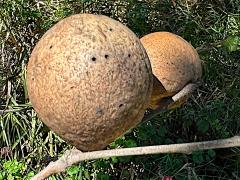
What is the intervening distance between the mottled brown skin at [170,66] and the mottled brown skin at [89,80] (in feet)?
0.72

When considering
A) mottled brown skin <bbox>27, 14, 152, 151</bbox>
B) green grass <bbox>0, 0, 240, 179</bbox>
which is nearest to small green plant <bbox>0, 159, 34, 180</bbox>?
green grass <bbox>0, 0, 240, 179</bbox>

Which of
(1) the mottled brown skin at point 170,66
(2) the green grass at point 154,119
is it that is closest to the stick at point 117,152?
(1) the mottled brown skin at point 170,66

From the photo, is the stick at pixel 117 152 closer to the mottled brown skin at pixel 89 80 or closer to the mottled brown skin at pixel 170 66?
the mottled brown skin at pixel 89 80

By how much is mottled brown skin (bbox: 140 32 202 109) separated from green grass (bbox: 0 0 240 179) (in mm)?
1460

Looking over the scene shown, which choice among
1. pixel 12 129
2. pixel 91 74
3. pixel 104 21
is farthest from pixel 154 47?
pixel 12 129

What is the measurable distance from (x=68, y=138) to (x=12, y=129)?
2.02 m

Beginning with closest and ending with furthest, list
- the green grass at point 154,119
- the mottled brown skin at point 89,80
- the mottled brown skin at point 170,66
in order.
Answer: the mottled brown skin at point 89,80 → the mottled brown skin at point 170,66 → the green grass at point 154,119

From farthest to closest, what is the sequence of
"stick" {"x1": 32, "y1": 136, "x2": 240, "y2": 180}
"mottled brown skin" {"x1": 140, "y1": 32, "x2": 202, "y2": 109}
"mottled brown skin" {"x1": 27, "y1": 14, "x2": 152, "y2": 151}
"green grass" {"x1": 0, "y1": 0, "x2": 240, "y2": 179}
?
"green grass" {"x1": 0, "y1": 0, "x2": 240, "y2": 179}, "mottled brown skin" {"x1": 140, "y1": 32, "x2": 202, "y2": 109}, "stick" {"x1": 32, "y1": 136, "x2": 240, "y2": 180}, "mottled brown skin" {"x1": 27, "y1": 14, "x2": 152, "y2": 151}

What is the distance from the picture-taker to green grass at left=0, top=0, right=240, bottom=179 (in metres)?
3.13

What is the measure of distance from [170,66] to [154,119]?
1.65 metres

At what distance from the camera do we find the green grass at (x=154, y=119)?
313cm

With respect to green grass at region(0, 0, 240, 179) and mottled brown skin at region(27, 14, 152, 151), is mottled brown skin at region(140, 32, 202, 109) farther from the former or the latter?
green grass at region(0, 0, 240, 179)

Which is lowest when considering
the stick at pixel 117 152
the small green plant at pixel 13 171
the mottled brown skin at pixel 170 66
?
the small green plant at pixel 13 171

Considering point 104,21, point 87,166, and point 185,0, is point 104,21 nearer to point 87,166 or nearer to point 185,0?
point 87,166
